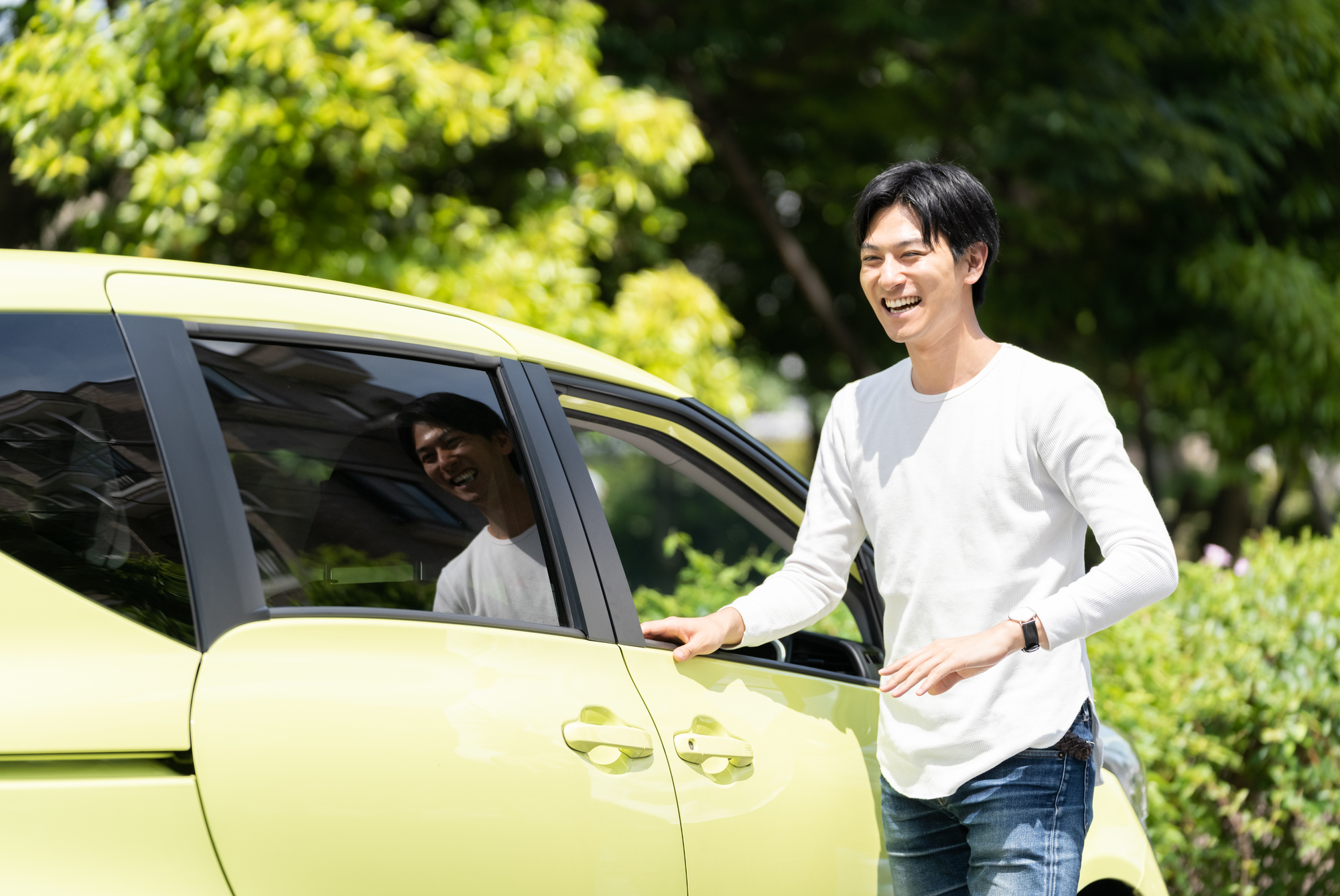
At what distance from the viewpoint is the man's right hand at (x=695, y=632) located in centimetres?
194

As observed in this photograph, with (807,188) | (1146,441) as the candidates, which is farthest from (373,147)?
(1146,441)

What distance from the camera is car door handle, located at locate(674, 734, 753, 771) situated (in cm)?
184

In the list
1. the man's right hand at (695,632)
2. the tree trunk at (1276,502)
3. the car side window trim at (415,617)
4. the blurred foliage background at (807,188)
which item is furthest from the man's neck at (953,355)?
the tree trunk at (1276,502)

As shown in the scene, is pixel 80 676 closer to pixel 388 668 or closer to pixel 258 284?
pixel 388 668

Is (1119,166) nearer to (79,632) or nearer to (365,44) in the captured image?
(365,44)

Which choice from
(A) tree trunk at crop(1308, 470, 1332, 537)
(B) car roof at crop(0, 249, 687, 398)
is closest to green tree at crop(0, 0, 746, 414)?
(B) car roof at crop(0, 249, 687, 398)

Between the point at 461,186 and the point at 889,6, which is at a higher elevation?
the point at 889,6

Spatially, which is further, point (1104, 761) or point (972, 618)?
point (1104, 761)

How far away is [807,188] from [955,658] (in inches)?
355

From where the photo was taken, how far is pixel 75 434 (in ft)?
4.93

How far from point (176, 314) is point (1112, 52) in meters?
7.41

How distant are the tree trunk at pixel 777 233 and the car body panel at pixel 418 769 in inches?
286

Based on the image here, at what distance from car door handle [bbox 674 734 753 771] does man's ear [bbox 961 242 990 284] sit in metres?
0.90

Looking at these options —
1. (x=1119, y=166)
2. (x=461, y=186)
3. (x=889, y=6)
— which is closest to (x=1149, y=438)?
(x=1119, y=166)
